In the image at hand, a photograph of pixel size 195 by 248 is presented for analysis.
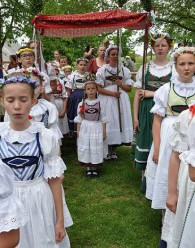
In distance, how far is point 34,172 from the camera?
8.05 ft

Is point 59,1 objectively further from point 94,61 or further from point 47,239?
point 47,239

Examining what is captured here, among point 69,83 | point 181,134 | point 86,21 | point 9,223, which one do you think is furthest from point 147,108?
point 9,223

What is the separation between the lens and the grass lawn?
3842 millimetres

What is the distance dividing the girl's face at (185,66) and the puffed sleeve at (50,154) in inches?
58.7

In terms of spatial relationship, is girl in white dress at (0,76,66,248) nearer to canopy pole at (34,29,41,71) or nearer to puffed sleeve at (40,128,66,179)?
puffed sleeve at (40,128,66,179)

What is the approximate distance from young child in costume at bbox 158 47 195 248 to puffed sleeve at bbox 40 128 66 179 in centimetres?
76

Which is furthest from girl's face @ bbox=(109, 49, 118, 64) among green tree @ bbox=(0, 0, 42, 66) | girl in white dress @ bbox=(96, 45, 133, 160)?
green tree @ bbox=(0, 0, 42, 66)

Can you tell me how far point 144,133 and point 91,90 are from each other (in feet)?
4.63

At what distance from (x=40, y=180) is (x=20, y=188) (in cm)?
14

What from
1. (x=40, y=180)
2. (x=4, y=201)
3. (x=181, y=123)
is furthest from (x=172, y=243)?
(x=4, y=201)

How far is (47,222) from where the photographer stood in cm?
246

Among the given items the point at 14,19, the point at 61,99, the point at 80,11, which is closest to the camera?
the point at 61,99

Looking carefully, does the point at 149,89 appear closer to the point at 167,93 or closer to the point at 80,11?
the point at 167,93

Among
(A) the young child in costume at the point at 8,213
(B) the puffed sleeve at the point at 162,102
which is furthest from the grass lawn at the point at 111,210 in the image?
(A) the young child in costume at the point at 8,213
